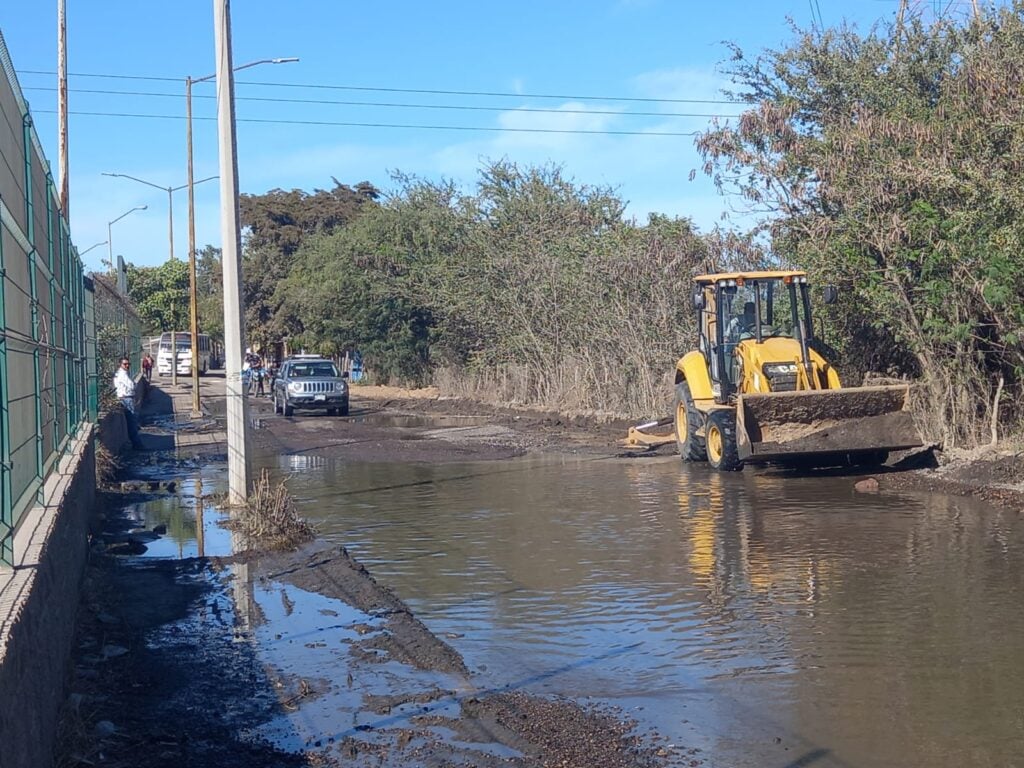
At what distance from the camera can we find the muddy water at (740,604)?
A: 6.55 meters

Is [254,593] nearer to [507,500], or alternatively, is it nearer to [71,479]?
[71,479]

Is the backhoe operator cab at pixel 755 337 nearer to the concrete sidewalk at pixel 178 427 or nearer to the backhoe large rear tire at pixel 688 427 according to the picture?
the backhoe large rear tire at pixel 688 427

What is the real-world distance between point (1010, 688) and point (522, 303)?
28.5 metres

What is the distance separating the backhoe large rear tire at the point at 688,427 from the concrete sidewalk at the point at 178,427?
30.6ft

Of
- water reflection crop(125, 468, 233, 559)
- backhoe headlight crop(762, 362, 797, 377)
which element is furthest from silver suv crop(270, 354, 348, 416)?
backhoe headlight crop(762, 362, 797, 377)

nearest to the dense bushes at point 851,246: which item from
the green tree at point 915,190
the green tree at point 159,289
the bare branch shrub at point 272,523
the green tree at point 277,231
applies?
the green tree at point 915,190

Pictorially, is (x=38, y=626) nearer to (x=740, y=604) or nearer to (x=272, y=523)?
(x=740, y=604)

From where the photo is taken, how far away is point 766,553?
11.6 m

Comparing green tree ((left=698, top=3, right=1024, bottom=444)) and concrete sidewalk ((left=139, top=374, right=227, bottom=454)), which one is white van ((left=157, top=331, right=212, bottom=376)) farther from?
green tree ((left=698, top=3, right=1024, bottom=444))

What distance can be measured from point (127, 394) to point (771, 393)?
1278 centimetres

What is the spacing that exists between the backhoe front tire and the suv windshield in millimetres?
19288

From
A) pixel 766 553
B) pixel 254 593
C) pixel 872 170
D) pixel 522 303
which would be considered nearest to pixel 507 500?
pixel 766 553

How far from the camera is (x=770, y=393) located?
16844mm

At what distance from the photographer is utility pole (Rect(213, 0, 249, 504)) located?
45.5ft
